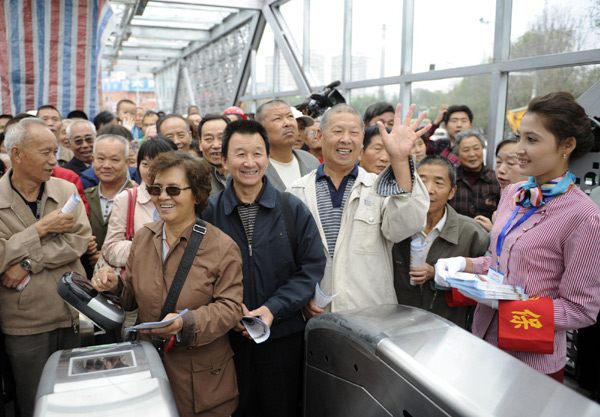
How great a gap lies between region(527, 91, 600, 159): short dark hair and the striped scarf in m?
0.12

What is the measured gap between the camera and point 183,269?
1581mm

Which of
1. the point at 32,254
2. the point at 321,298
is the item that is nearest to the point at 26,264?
the point at 32,254

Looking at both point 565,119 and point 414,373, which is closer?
point 414,373

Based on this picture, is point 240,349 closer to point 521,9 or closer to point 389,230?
point 389,230

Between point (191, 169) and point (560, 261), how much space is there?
132 centimetres

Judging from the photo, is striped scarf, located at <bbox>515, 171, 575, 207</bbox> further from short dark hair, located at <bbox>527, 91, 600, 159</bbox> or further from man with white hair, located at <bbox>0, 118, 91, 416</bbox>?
man with white hair, located at <bbox>0, 118, 91, 416</bbox>

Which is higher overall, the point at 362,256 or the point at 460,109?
the point at 460,109

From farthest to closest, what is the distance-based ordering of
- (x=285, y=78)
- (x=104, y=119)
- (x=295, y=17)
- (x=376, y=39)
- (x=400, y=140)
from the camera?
1. (x=285, y=78)
2. (x=295, y=17)
3. (x=376, y=39)
4. (x=104, y=119)
5. (x=400, y=140)

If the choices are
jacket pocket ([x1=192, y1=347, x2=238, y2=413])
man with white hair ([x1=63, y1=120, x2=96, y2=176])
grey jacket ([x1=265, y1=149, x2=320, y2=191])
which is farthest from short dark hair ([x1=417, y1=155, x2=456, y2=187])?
man with white hair ([x1=63, y1=120, x2=96, y2=176])

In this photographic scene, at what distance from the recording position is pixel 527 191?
1.52 metres

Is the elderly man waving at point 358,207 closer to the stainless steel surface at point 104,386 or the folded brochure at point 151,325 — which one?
the folded brochure at point 151,325

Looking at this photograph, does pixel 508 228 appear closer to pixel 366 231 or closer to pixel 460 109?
pixel 366 231

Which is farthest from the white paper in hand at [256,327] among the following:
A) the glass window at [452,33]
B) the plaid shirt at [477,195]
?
the glass window at [452,33]

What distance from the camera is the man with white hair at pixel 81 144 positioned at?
3383mm
